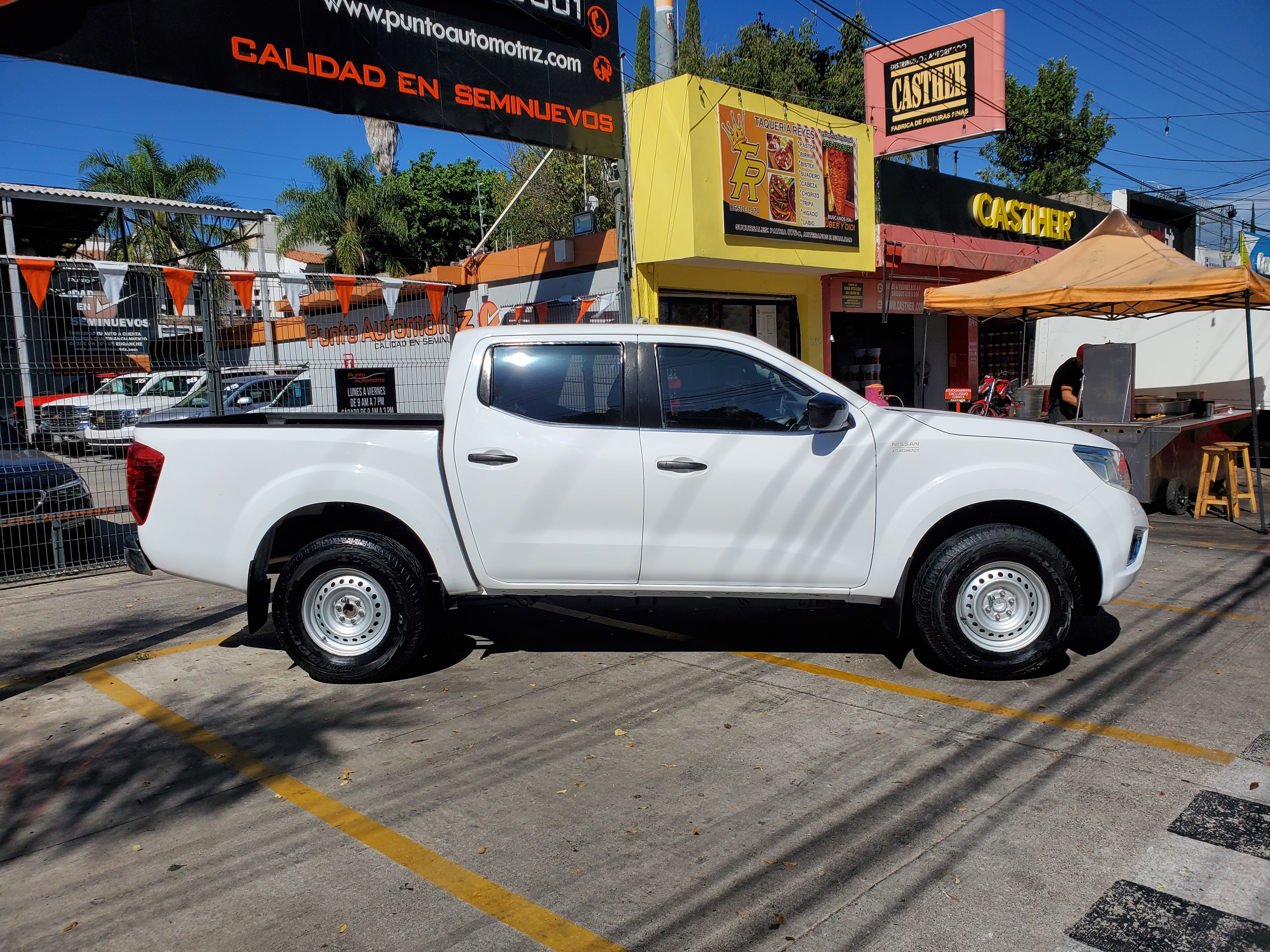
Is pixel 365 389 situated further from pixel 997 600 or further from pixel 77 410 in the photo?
pixel 997 600

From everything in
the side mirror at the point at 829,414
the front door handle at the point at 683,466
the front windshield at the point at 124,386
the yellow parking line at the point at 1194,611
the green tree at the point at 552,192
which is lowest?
the yellow parking line at the point at 1194,611

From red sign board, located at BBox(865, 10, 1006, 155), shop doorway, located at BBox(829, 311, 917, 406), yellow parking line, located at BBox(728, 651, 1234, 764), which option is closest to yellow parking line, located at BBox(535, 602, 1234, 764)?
yellow parking line, located at BBox(728, 651, 1234, 764)

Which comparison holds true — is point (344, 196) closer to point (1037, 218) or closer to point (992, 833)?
point (1037, 218)

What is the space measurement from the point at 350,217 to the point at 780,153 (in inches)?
817

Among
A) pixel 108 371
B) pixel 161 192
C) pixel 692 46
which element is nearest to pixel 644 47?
pixel 692 46

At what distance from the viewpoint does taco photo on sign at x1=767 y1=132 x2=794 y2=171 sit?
582 inches

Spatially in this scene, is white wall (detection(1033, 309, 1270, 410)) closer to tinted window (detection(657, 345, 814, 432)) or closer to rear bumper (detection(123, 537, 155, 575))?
tinted window (detection(657, 345, 814, 432))

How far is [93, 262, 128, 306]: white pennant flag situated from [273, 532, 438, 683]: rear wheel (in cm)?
506

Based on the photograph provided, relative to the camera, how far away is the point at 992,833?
362 centimetres

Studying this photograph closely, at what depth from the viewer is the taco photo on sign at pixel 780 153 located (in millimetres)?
14773

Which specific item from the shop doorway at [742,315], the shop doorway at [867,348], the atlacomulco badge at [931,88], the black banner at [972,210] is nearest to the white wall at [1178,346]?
the black banner at [972,210]

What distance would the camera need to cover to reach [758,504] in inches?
206

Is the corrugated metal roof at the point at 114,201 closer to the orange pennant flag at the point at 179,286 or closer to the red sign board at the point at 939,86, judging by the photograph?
the orange pennant flag at the point at 179,286

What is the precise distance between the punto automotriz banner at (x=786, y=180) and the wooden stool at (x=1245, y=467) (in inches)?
274
